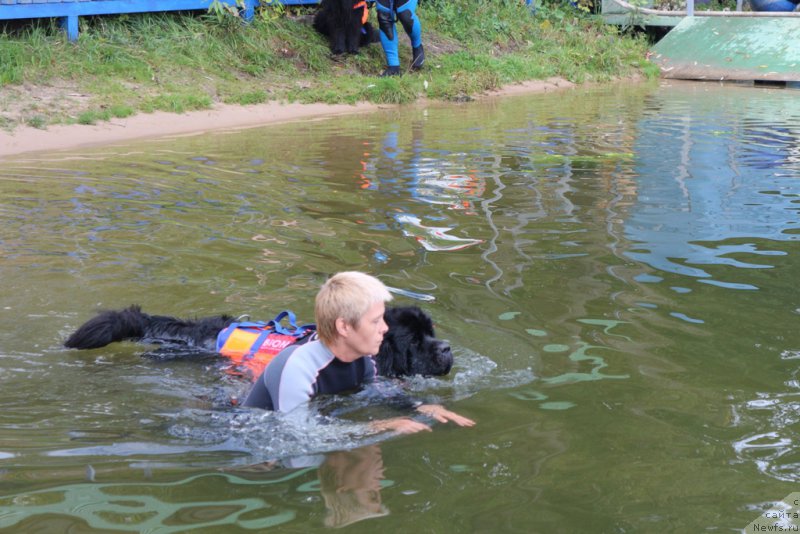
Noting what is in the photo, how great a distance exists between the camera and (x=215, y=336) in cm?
484

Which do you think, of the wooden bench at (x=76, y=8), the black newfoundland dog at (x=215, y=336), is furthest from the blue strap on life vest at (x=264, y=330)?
the wooden bench at (x=76, y=8)

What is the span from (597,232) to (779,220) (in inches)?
59.8

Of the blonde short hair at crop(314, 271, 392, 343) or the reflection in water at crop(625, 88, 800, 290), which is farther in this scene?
the reflection in water at crop(625, 88, 800, 290)

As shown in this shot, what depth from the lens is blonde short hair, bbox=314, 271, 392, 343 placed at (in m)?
3.91

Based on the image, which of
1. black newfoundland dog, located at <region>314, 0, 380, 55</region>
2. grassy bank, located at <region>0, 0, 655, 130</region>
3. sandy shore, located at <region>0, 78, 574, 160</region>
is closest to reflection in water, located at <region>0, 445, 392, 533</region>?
sandy shore, located at <region>0, 78, 574, 160</region>

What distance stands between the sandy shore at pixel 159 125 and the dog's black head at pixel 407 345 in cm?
747

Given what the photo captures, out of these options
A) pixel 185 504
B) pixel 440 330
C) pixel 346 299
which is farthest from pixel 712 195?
pixel 185 504

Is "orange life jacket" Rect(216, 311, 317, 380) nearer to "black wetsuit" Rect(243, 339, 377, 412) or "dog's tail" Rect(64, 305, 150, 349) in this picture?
"black wetsuit" Rect(243, 339, 377, 412)

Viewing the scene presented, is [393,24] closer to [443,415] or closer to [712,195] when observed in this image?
[712,195]

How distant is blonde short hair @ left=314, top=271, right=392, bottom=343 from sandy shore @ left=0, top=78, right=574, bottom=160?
7.66m

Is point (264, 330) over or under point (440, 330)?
over

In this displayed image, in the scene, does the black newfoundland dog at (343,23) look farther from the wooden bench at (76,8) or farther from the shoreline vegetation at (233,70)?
the wooden bench at (76,8)

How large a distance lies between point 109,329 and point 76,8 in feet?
33.2

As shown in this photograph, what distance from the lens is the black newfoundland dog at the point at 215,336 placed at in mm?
4434
